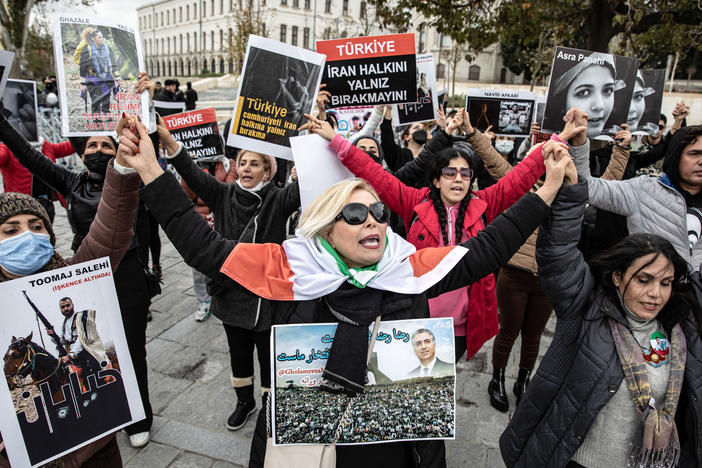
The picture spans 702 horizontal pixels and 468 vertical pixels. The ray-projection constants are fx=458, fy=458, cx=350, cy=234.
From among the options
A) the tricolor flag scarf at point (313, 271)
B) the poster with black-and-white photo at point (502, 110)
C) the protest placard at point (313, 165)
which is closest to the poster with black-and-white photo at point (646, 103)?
the poster with black-and-white photo at point (502, 110)

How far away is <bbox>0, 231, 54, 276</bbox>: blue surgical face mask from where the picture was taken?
184cm

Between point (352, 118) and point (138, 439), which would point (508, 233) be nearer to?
point (138, 439)

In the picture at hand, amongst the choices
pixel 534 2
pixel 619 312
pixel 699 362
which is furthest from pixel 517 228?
pixel 534 2

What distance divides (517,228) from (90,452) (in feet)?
6.95

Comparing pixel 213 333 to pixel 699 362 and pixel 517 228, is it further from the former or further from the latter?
pixel 699 362

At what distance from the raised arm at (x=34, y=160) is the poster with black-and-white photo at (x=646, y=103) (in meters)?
5.16

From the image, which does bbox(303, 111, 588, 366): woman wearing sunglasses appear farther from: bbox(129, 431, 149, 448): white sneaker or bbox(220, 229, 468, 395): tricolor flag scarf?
bbox(129, 431, 149, 448): white sneaker

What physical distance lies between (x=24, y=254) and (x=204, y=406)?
84.6 inches

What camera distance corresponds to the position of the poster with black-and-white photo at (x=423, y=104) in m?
4.89

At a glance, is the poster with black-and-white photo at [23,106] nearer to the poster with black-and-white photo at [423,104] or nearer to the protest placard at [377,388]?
the poster with black-and-white photo at [423,104]

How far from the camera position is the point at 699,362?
1858 mm

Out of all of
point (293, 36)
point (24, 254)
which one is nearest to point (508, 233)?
point (24, 254)

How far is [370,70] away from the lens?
3717 millimetres

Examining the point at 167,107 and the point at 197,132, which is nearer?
the point at 197,132
